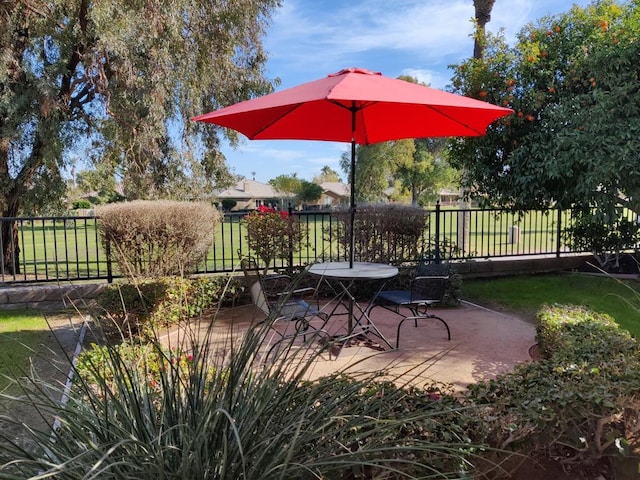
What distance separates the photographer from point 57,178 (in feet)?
29.9

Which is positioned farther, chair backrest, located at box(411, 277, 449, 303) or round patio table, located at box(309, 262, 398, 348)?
chair backrest, located at box(411, 277, 449, 303)

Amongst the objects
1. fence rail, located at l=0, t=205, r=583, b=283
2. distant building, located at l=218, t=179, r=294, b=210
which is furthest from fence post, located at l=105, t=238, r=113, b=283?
distant building, located at l=218, t=179, r=294, b=210

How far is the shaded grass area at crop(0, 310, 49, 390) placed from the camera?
4309 mm

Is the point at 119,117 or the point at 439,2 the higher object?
the point at 439,2

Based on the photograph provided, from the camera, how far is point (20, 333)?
16.9 ft

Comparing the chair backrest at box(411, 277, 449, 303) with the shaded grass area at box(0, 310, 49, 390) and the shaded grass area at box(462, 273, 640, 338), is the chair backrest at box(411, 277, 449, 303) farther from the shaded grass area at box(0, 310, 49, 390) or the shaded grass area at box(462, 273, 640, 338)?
the shaded grass area at box(0, 310, 49, 390)

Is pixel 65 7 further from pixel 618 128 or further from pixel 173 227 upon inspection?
pixel 618 128

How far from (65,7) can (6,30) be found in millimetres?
1041

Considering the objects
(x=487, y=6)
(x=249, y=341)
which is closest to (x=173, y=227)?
(x=249, y=341)

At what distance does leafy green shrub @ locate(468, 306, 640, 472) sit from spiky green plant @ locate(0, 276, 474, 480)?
30 cm

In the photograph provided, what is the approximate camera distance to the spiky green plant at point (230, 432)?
4.67 feet

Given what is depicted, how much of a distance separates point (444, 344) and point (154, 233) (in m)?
3.46

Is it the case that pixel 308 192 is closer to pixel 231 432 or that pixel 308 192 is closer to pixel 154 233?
pixel 154 233

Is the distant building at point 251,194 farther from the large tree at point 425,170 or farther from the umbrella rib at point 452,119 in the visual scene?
the umbrella rib at point 452,119
